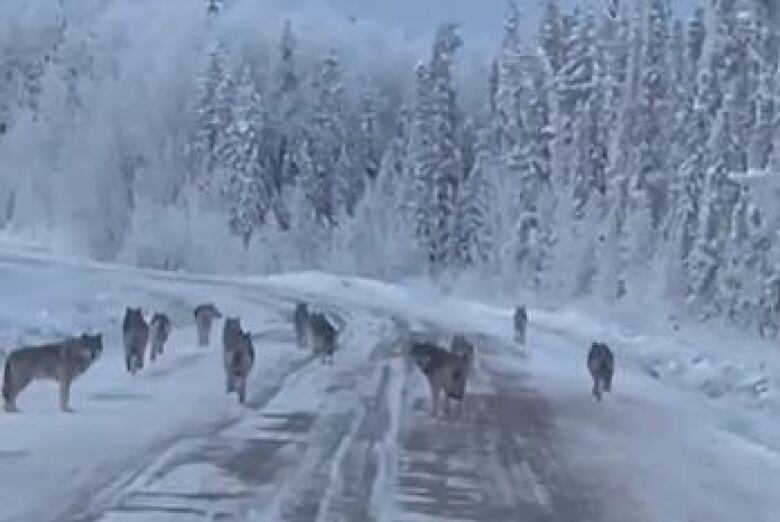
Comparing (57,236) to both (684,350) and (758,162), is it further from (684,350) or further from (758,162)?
(684,350)

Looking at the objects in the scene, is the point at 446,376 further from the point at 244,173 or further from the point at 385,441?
the point at 244,173

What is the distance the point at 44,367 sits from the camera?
66.7 ft

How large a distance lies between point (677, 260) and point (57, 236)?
5128cm

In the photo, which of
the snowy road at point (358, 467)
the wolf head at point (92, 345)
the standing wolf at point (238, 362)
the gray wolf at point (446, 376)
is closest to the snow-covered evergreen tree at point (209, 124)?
the standing wolf at point (238, 362)

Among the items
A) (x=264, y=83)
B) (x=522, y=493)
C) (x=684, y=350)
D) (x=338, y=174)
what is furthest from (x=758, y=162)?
(x=264, y=83)

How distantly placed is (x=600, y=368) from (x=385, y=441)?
863cm

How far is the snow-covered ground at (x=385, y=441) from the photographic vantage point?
13531 millimetres

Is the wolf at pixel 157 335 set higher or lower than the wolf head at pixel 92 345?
lower

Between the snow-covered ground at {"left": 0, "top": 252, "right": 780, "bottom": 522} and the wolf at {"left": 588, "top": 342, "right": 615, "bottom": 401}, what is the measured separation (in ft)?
0.99

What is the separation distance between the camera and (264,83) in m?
128

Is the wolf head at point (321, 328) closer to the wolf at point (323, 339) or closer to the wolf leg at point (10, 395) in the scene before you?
the wolf at point (323, 339)

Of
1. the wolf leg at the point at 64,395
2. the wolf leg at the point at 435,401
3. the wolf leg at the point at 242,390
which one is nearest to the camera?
the wolf leg at the point at 64,395

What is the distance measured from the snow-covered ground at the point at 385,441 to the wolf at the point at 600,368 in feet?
0.99

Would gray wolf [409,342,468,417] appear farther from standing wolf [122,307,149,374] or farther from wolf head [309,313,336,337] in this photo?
wolf head [309,313,336,337]
